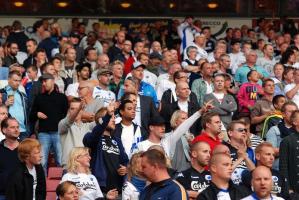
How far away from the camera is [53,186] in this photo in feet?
50.4

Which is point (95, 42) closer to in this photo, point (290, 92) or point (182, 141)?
point (290, 92)

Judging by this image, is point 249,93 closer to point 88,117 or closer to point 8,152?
point 88,117

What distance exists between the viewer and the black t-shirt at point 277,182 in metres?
13.5

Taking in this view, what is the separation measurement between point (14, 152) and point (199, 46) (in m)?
10.0

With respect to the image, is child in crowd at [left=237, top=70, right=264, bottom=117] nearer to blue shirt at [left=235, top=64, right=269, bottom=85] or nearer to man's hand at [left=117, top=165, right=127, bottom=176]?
blue shirt at [left=235, top=64, right=269, bottom=85]

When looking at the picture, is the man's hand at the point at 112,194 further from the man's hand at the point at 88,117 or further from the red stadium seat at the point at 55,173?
the man's hand at the point at 88,117

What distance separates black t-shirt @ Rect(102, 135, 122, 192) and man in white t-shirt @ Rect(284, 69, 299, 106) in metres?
5.53

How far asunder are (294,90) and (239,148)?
485 centimetres

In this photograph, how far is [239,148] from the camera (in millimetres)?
14688

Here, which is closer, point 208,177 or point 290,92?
point 208,177

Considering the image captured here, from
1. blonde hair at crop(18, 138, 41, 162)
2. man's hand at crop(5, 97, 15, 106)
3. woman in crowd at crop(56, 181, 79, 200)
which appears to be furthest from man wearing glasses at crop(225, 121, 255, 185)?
man's hand at crop(5, 97, 15, 106)

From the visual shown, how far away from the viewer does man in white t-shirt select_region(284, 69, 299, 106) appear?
759 inches

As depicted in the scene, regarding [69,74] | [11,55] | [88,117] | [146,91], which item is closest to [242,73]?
[146,91]
